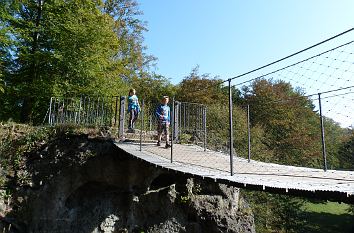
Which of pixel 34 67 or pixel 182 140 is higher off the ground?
pixel 34 67

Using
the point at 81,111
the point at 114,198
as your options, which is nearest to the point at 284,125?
the point at 81,111

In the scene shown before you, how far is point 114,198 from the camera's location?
455 inches

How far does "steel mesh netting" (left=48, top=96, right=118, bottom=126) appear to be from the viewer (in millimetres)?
12719

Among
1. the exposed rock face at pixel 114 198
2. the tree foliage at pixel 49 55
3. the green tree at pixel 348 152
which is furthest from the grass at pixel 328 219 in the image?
the tree foliage at pixel 49 55

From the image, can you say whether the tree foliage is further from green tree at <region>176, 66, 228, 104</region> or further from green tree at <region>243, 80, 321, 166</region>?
green tree at <region>243, 80, 321, 166</region>

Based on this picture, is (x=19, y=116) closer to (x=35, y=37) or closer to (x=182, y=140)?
(x=35, y=37)

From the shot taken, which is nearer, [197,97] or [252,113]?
[197,97]

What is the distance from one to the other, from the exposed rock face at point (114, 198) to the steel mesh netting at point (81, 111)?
1847 mm

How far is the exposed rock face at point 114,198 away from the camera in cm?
1016

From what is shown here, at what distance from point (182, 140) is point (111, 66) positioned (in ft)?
20.1

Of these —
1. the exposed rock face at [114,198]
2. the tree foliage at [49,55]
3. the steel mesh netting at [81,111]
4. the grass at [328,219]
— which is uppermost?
the tree foliage at [49,55]

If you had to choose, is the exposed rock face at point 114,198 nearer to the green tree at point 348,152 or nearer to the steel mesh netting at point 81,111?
the steel mesh netting at point 81,111

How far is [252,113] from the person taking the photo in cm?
2923

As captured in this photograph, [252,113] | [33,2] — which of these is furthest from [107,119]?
[252,113]
